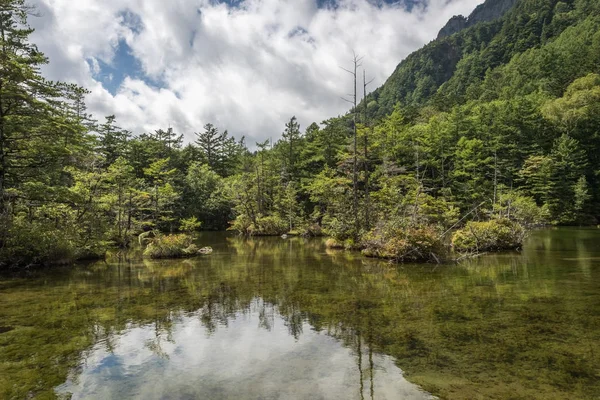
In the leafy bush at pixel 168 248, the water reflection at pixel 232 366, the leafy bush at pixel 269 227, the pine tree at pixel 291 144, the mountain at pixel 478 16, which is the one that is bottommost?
the water reflection at pixel 232 366

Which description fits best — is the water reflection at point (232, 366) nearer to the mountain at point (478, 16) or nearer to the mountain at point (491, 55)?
the mountain at point (491, 55)

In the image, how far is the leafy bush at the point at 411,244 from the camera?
17266mm

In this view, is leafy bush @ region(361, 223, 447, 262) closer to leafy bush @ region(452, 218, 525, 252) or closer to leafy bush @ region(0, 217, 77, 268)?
leafy bush @ region(452, 218, 525, 252)

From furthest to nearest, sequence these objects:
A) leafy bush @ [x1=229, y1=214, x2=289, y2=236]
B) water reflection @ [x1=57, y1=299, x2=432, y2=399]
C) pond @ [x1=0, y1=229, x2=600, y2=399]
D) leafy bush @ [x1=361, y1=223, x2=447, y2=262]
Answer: leafy bush @ [x1=229, y1=214, x2=289, y2=236] < leafy bush @ [x1=361, y1=223, x2=447, y2=262] < pond @ [x1=0, y1=229, x2=600, y2=399] < water reflection @ [x1=57, y1=299, x2=432, y2=399]

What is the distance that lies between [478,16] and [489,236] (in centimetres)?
17544

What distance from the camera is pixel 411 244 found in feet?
56.9

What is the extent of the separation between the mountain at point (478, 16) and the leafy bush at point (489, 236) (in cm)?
15982

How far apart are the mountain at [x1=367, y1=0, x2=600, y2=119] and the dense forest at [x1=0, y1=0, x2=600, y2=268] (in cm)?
60

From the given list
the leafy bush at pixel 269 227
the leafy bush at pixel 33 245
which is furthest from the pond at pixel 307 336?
the leafy bush at pixel 269 227

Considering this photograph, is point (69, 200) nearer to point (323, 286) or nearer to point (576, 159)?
point (323, 286)

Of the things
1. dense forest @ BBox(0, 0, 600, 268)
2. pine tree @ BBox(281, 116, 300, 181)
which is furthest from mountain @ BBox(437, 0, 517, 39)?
pine tree @ BBox(281, 116, 300, 181)

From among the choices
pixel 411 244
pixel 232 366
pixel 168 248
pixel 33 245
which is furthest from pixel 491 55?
pixel 232 366

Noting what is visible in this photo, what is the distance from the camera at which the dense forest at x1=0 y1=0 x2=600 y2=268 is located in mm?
17422

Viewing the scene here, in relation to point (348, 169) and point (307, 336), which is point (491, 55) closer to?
point (348, 169)
